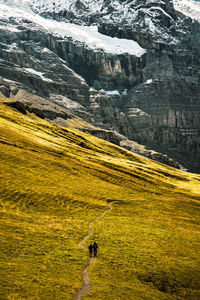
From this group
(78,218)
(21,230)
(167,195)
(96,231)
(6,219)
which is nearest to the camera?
(21,230)

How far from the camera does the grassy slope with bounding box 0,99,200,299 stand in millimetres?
32969

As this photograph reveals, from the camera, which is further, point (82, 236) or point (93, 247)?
point (82, 236)

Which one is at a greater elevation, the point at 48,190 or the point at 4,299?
the point at 4,299

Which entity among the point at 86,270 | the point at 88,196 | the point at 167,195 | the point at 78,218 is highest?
the point at 86,270

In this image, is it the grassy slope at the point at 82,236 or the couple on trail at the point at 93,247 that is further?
the couple on trail at the point at 93,247

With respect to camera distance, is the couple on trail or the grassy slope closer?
the grassy slope

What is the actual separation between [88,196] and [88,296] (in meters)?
→ 51.4

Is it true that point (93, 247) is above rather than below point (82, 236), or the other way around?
above

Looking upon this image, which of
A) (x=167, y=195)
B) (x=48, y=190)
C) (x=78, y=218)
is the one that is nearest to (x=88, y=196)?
(x=48, y=190)

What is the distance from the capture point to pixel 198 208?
9344cm

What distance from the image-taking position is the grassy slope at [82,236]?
108 ft

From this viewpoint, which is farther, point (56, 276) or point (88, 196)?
point (88, 196)

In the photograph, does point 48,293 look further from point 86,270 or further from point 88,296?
point 86,270

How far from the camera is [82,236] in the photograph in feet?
162
